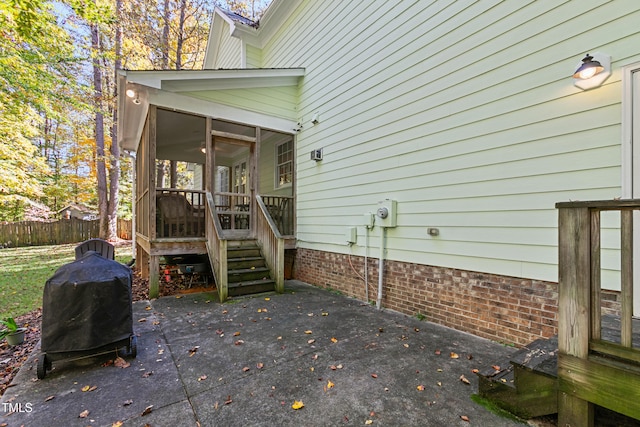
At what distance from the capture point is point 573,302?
1.83m

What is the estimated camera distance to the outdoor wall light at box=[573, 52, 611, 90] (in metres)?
2.56

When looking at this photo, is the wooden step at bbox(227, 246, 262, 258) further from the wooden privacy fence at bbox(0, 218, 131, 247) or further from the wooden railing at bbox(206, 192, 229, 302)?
the wooden privacy fence at bbox(0, 218, 131, 247)

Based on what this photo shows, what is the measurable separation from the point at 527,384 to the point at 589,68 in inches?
107

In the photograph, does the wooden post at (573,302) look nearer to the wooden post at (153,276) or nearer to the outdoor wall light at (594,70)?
the outdoor wall light at (594,70)

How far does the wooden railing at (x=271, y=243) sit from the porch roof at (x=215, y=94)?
78.3 inches

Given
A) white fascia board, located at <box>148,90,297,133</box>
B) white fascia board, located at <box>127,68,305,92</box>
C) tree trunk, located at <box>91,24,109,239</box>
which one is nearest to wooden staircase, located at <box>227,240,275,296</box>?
white fascia board, located at <box>148,90,297,133</box>

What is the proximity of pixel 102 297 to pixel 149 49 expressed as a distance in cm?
1674

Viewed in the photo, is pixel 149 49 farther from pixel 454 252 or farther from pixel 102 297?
pixel 454 252

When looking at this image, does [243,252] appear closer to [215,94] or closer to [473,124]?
[215,94]

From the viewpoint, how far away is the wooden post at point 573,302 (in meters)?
1.79

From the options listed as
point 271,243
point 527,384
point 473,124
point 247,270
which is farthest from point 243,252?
point 527,384

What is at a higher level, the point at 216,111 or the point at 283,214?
the point at 216,111

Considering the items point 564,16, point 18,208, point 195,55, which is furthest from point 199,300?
point 18,208

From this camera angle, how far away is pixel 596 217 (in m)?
1.79
